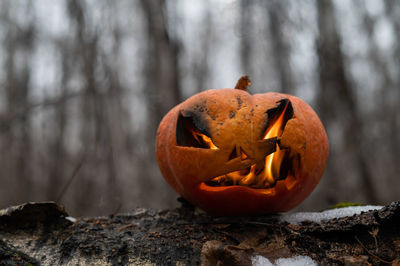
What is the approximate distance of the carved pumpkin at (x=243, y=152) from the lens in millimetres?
1126

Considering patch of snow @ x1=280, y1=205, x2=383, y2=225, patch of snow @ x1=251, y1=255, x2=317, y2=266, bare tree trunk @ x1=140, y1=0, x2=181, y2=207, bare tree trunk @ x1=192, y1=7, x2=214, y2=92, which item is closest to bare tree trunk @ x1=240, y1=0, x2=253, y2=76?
bare tree trunk @ x1=192, y1=7, x2=214, y2=92

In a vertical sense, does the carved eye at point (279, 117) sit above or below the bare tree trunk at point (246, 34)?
below

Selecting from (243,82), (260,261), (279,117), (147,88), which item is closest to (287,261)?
(260,261)

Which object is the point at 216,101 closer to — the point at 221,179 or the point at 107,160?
the point at 221,179

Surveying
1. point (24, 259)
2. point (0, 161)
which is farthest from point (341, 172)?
point (0, 161)

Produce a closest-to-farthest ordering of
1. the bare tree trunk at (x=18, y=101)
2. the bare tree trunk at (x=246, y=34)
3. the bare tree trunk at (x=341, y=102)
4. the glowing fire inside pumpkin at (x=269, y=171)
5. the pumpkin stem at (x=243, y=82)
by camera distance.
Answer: the glowing fire inside pumpkin at (x=269, y=171) → the pumpkin stem at (x=243, y=82) → the bare tree trunk at (x=341, y=102) → the bare tree trunk at (x=18, y=101) → the bare tree trunk at (x=246, y=34)

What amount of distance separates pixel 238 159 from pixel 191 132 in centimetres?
29

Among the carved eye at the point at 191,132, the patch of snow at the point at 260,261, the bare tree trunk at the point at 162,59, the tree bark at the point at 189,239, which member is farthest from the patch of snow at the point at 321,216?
the bare tree trunk at the point at 162,59

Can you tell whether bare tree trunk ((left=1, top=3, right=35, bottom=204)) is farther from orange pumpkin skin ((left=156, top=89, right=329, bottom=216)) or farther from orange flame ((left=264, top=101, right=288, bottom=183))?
orange flame ((left=264, top=101, right=288, bottom=183))

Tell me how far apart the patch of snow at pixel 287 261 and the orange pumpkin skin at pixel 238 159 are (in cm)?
29

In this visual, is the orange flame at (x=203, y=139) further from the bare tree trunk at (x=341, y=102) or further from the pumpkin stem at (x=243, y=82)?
the bare tree trunk at (x=341, y=102)

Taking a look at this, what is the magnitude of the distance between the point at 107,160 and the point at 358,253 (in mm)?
4637

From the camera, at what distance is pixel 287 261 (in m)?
0.93

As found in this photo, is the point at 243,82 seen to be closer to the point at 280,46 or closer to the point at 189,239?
the point at 189,239
